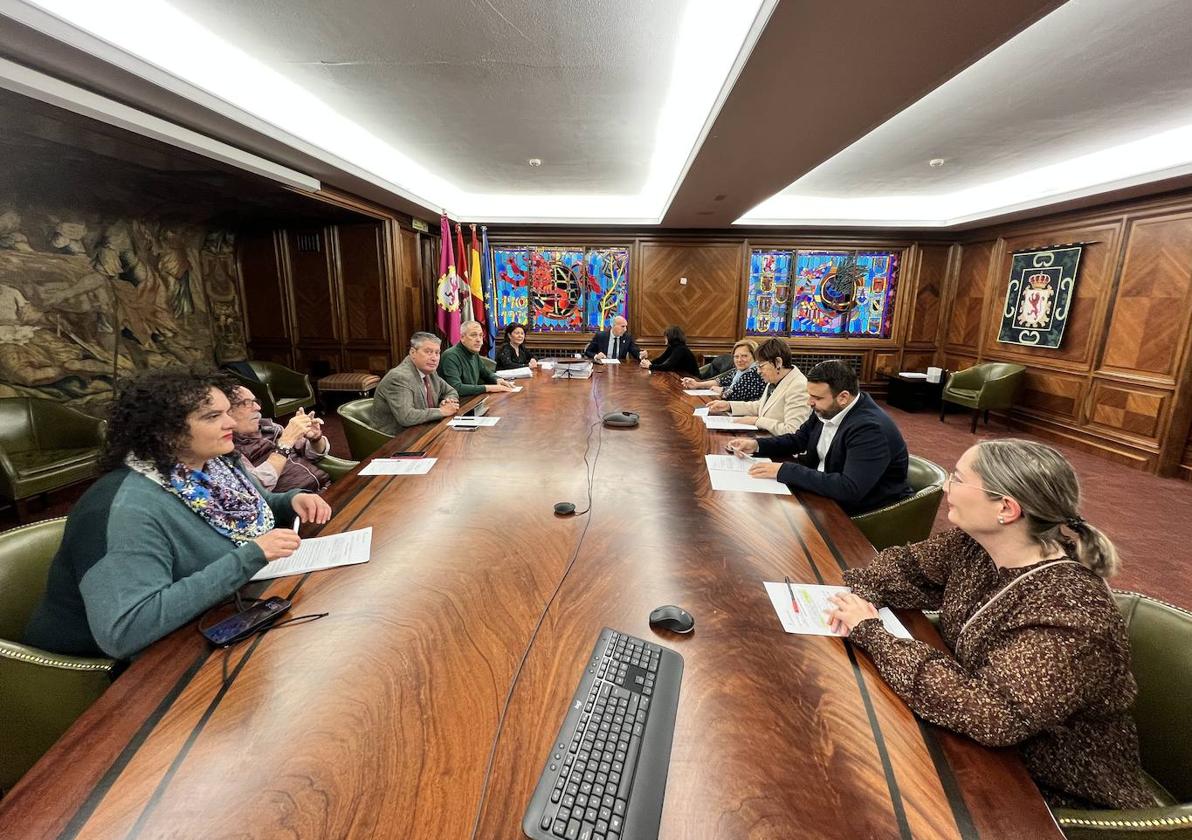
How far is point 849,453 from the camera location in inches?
77.7

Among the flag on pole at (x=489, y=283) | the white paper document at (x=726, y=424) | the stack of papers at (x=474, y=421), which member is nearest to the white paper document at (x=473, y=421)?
the stack of papers at (x=474, y=421)

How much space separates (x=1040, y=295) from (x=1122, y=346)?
107 centimetres

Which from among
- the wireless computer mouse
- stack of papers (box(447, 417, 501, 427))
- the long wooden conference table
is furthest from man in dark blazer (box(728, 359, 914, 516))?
stack of papers (box(447, 417, 501, 427))

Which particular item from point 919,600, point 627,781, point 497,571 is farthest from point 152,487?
point 919,600

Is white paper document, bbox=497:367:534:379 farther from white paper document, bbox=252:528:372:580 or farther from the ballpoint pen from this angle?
the ballpoint pen

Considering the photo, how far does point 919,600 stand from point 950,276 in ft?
24.9

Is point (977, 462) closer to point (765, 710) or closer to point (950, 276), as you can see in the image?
point (765, 710)

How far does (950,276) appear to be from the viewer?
7109 mm

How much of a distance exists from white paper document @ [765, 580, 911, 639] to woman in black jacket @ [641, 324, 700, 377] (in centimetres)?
430

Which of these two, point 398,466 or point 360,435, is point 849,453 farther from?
point 360,435

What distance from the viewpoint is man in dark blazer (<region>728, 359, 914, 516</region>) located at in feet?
6.28

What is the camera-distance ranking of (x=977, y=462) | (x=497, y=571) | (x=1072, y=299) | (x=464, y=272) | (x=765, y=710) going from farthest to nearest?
1. (x=464, y=272)
2. (x=1072, y=299)
3. (x=497, y=571)
4. (x=977, y=462)
5. (x=765, y=710)

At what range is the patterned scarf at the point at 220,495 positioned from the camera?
4.14 feet


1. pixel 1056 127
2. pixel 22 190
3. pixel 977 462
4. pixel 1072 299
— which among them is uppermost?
pixel 1056 127
